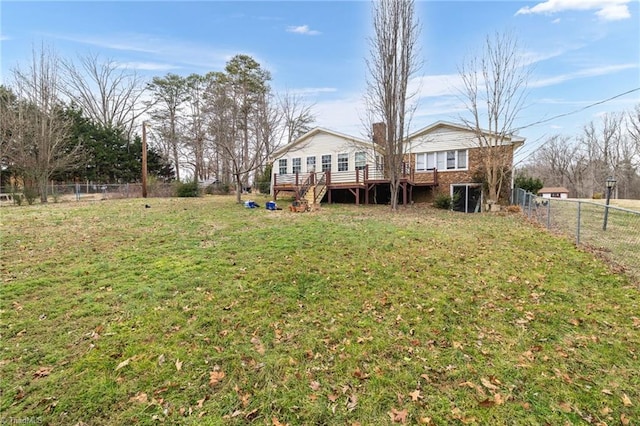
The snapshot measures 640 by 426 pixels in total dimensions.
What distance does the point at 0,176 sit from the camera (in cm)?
2230

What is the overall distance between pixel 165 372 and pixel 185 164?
115 feet

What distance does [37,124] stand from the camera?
58.3ft

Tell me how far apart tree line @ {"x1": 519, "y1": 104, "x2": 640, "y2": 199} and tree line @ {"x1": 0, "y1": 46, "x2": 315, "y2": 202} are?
34.7 m

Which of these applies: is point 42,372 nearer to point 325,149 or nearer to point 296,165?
point 325,149

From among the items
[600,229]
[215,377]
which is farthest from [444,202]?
[215,377]

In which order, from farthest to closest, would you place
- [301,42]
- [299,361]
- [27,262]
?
1. [301,42]
2. [27,262]
3. [299,361]

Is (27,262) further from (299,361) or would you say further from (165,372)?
(299,361)

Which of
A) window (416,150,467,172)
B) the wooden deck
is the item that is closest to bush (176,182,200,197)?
the wooden deck

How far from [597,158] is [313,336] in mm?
58042

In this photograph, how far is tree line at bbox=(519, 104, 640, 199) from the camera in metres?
39.5

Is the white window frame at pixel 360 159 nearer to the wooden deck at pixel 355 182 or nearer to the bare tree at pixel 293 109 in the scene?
the wooden deck at pixel 355 182

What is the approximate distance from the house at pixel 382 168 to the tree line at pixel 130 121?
2936 mm

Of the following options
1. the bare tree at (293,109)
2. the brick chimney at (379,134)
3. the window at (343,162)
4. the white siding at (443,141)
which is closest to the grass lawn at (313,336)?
the brick chimney at (379,134)

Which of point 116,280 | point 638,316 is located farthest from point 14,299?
point 638,316
